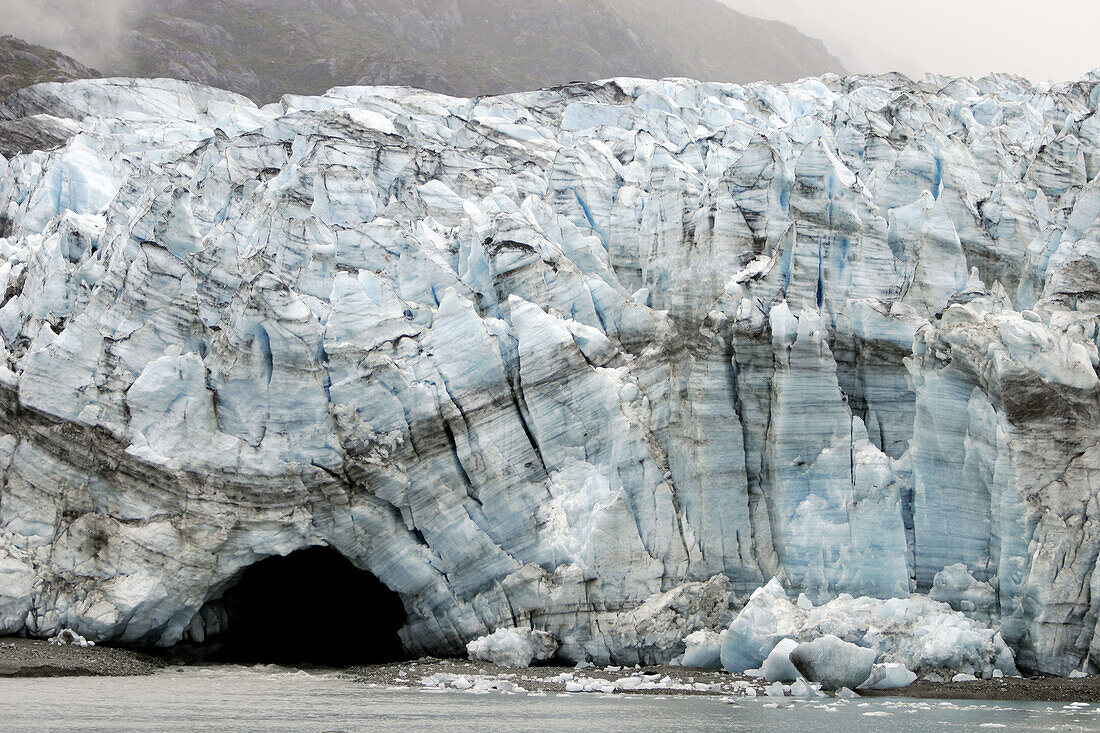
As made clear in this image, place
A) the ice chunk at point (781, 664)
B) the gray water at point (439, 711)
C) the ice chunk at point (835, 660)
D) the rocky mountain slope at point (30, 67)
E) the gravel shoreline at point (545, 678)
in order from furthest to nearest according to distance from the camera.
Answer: the rocky mountain slope at point (30, 67) → the ice chunk at point (781, 664) → the ice chunk at point (835, 660) → the gravel shoreline at point (545, 678) → the gray water at point (439, 711)

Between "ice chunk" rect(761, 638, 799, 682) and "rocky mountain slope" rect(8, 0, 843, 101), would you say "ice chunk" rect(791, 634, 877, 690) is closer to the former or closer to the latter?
"ice chunk" rect(761, 638, 799, 682)

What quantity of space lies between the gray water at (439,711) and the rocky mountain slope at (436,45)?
57.8 m

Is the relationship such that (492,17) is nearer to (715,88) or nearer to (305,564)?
(715,88)

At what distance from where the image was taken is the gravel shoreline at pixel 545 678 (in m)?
17.0

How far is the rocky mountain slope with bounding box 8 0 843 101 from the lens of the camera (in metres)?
74.6

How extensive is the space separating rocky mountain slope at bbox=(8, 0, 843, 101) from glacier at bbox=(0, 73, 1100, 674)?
49.2 metres

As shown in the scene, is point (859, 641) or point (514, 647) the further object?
point (514, 647)

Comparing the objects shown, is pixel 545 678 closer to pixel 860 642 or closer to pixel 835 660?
pixel 835 660

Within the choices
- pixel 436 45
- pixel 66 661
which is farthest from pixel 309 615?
pixel 436 45

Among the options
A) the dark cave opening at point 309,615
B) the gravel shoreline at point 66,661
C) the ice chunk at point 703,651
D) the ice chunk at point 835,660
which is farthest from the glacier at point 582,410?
the ice chunk at point 835,660

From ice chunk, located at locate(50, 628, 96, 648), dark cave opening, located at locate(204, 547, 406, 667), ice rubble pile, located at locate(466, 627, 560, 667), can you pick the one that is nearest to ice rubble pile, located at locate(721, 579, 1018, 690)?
ice rubble pile, located at locate(466, 627, 560, 667)

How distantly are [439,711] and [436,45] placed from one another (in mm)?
84041

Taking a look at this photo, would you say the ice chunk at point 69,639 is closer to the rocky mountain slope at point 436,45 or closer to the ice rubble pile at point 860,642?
the ice rubble pile at point 860,642

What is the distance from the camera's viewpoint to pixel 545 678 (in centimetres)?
1880
